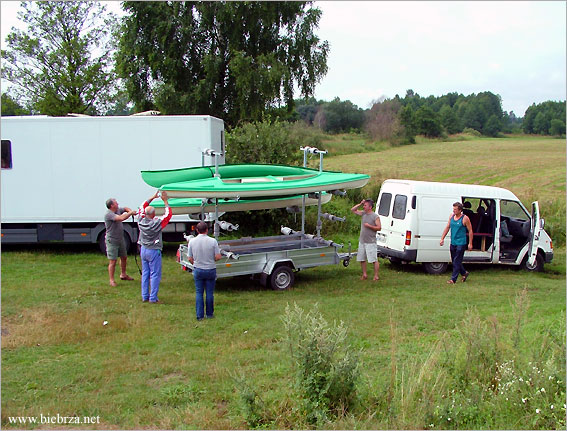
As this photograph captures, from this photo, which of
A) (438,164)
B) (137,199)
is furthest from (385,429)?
(438,164)

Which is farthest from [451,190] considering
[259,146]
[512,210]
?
[259,146]

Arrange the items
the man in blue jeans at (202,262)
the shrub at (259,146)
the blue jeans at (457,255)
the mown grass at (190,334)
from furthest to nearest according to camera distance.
Answer: the shrub at (259,146)
the blue jeans at (457,255)
the man in blue jeans at (202,262)
the mown grass at (190,334)

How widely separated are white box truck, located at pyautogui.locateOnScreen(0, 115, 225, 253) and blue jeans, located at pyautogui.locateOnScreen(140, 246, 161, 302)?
13.2ft

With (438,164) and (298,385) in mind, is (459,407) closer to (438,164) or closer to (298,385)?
(298,385)

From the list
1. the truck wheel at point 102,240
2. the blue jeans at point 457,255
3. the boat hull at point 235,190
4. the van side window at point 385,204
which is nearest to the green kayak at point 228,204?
the boat hull at point 235,190

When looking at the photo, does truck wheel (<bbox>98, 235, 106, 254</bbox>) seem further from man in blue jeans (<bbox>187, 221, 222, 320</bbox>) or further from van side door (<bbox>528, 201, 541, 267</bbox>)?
van side door (<bbox>528, 201, 541, 267</bbox>)

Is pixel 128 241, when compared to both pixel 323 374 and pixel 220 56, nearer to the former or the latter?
pixel 323 374

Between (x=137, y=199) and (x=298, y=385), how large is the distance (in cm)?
935

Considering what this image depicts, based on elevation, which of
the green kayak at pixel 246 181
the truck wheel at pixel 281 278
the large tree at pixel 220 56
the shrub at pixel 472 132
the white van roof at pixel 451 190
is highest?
the large tree at pixel 220 56

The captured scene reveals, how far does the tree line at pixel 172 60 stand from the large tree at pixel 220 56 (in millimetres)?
49

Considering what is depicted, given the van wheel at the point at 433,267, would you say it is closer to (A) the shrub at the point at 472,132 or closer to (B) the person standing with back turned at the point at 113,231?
(B) the person standing with back turned at the point at 113,231

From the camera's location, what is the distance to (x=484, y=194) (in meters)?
12.0

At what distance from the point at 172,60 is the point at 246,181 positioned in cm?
1825

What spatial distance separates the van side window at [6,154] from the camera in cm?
1309
